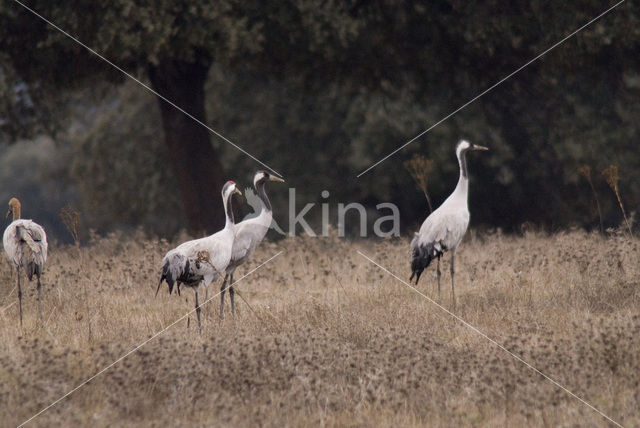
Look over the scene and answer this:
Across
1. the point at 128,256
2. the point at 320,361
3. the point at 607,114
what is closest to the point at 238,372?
the point at 320,361

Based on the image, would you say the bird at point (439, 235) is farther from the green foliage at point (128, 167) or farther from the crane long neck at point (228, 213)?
the green foliage at point (128, 167)

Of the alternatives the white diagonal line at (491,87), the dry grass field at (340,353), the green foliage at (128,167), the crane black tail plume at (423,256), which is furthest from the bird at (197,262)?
the green foliage at (128,167)

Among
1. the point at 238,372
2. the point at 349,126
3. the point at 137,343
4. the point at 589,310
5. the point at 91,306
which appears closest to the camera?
the point at 238,372

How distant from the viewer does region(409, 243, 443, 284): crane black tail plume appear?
10641mm

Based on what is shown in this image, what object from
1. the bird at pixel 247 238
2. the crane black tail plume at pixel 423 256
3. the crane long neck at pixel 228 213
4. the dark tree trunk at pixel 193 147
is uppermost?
the dark tree trunk at pixel 193 147

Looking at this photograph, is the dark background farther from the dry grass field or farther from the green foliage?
the dry grass field

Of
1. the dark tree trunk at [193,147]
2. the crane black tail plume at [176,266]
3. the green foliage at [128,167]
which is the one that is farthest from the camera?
the green foliage at [128,167]

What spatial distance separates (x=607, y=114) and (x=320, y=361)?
1400 centimetres

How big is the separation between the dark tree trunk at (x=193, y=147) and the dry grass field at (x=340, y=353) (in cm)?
521

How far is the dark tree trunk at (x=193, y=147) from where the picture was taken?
16078 millimetres

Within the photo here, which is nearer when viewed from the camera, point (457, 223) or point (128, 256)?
point (457, 223)

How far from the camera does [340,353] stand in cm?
755

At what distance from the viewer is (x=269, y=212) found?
1084 centimetres

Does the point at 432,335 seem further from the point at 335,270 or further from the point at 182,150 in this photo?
the point at 182,150
